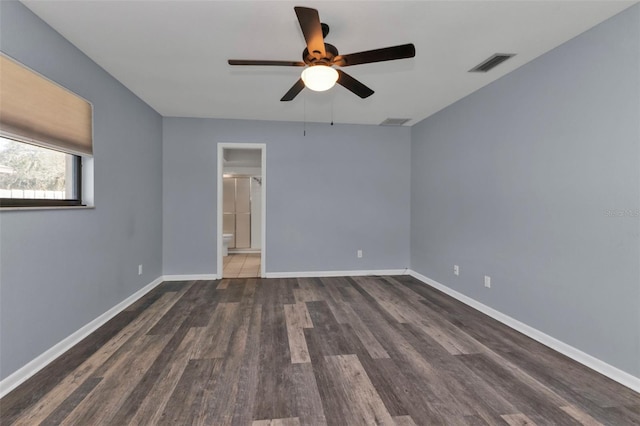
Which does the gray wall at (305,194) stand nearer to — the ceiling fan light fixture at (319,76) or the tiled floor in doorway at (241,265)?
the tiled floor in doorway at (241,265)

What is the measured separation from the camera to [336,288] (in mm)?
3924

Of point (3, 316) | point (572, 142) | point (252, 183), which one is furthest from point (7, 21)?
point (252, 183)

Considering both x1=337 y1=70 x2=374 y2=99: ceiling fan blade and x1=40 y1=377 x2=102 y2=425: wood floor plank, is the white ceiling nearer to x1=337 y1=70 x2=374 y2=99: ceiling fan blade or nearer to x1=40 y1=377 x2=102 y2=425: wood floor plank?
x1=337 y1=70 x2=374 y2=99: ceiling fan blade

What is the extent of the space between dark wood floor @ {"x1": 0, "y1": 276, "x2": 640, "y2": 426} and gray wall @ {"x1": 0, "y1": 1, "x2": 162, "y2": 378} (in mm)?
287

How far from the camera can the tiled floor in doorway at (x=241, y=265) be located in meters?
4.72

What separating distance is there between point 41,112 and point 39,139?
0.19m

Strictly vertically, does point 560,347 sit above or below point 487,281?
below

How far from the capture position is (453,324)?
9.06 ft

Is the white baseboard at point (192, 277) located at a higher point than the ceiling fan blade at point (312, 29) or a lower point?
lower

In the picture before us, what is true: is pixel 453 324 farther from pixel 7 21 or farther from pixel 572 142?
pixel 7 21

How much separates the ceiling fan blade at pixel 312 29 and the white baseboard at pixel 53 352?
2.72 metres

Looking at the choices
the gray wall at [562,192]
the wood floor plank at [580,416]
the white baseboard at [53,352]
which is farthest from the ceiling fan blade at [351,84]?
the white baseboard at [53,352]

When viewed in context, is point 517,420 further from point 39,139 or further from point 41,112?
point 41,112

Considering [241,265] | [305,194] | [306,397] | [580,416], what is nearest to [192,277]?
[241,265]
